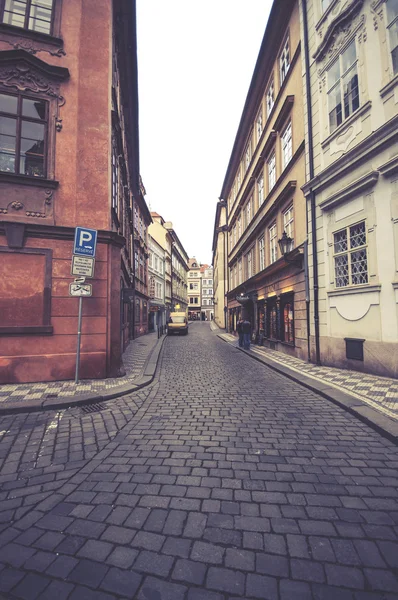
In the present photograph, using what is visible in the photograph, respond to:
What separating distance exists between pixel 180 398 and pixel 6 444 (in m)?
3.02

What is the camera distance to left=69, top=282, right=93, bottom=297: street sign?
6.84m

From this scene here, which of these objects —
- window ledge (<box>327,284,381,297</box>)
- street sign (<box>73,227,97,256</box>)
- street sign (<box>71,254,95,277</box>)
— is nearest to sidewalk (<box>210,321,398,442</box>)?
window ledge (<box>327,284,381,297</box>)

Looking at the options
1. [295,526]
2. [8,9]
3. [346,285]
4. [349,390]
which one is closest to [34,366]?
[295,526]

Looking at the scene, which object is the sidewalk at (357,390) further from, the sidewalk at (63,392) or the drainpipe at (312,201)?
the sidewalk at (63,392)

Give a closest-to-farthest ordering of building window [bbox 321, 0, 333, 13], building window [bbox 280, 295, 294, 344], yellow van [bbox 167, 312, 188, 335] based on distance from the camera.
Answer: building window [bbox 321, 0, 333, 13]
building window [bbox 280, 295, 294, 344]
yellow van [bbox 167, 312, 188, 335]

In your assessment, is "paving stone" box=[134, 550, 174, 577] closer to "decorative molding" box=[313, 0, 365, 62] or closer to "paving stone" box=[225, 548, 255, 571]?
"paving stone" box=[225, 548, 255, 571]

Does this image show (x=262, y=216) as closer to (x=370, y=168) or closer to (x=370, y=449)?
(x=370, y=168)

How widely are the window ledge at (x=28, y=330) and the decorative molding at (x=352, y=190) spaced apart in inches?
339

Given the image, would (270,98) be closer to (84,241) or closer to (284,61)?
(284,61)

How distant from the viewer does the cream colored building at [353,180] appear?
709cm

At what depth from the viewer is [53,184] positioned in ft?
24.6

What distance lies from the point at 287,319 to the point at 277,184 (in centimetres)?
609

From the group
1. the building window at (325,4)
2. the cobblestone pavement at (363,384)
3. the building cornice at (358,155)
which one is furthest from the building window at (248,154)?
the cobblestone pavement at (363,384)

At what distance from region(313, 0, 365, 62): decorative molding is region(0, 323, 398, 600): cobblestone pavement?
1033cm
